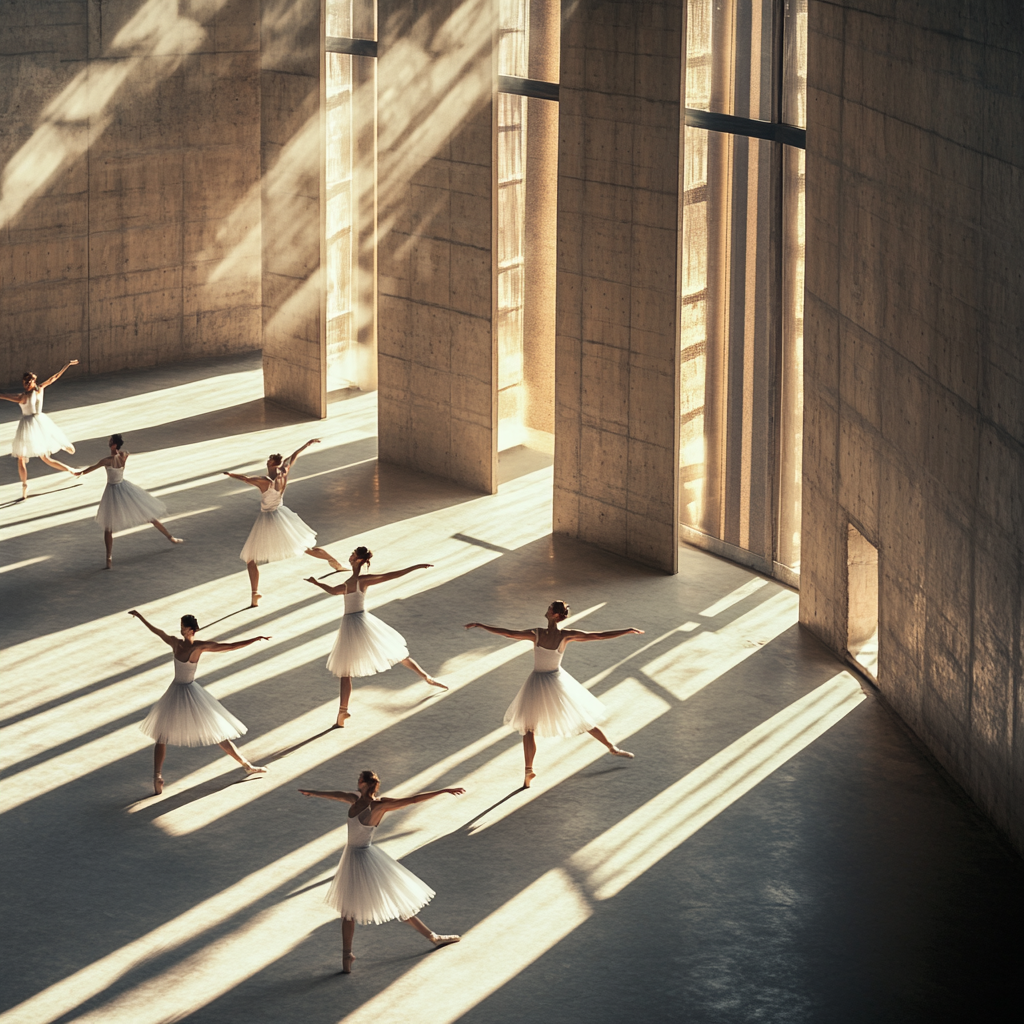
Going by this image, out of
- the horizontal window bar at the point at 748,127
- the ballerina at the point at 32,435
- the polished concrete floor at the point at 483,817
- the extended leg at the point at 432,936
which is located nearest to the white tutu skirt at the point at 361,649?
the polished concrete floor at the point at 483,817

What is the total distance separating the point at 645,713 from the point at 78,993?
5393 millimetres

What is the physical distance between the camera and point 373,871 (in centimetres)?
941

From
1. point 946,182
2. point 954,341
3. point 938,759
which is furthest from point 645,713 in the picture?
point 946,182

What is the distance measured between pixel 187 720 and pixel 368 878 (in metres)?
2.72

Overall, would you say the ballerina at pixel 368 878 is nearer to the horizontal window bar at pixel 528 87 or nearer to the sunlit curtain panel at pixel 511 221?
the sunlit curtain panel at pixel 511 221

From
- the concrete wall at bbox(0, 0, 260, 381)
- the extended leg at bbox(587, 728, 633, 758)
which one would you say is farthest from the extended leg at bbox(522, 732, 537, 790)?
the concrete wall at bbox(0, 0, 260, 381)

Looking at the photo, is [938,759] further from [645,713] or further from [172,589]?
[172,589]

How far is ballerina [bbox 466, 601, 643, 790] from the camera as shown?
1168cm

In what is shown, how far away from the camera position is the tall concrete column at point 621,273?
15.7 metres

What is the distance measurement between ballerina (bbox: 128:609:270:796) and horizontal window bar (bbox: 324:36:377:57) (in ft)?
38.5

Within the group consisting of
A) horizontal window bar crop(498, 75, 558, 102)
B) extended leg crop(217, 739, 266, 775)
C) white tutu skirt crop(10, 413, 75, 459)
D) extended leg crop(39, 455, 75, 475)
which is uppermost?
horizontal window bar crop(498, 75, 558, 102)

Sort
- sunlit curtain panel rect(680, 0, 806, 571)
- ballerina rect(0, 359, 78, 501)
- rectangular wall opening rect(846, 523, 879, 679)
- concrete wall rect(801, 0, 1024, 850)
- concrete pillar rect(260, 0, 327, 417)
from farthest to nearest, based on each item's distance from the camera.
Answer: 1. concrete pillar rect(260, 0, 327, 417)
2. ballerina rect(0, 359, 78, 501)
3. sunlit curtain panel rect(680, 0, 806, 571)
4. rectangular wall opening rect(846, 523, 879, 679)
5. concrete wall rect(801, 0, 1024, 850)

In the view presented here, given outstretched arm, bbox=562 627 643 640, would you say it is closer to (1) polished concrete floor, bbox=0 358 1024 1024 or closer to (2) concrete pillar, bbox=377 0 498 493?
(1) polished concrete floor, bbox=0 358 1024 1024

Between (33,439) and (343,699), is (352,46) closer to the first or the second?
(33,439)
